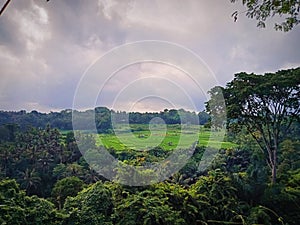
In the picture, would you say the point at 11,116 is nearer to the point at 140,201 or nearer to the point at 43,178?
the point at 43,178

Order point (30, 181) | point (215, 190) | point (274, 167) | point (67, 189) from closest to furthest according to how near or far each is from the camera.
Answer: point (215, 190), point (274, 167), point (67, 189), point (30, 181)

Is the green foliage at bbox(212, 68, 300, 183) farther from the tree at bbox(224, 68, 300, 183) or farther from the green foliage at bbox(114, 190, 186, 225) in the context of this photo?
the green foliage at bbox(114, 190, 186, 225)

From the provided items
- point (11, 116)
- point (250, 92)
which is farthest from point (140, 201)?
point (11, 116)

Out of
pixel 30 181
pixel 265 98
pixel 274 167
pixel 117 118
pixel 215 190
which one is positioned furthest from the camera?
pixel 30 181

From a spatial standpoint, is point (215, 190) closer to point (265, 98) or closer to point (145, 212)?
point (145, 212)

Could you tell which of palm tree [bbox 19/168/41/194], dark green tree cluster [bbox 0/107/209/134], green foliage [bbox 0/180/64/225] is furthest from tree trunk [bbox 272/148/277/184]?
palm tree [bbox 19/168/41/194]

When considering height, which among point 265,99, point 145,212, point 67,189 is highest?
point 265,99

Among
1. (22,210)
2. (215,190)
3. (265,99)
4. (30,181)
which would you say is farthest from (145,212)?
(30,181)

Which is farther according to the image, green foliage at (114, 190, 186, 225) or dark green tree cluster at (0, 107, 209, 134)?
dark green tree cluster at (0, 107, 209, 134)

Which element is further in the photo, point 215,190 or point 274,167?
point 274,167
